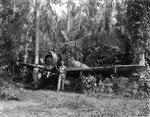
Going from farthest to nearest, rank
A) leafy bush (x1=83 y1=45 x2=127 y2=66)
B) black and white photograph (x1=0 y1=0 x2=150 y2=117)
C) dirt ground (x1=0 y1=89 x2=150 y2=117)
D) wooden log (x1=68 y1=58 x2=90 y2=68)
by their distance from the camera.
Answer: wooden log (x1=68 y1=58 x2=90 y2=68), leafy bush (x1=83 y1=45 x2=127 y2=66), black and white photograph (x1=0 y1=0 x2=150 y2=117), dirt ground (x1=0 y1=89 x2=150 y2=117)

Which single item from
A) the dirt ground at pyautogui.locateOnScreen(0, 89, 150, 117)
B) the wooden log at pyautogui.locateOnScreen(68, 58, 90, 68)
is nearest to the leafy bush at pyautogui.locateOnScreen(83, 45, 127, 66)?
the wooden log at pyautogui.locateOnScreen(68, 58, 90, 68)

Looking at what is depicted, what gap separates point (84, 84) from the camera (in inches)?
500

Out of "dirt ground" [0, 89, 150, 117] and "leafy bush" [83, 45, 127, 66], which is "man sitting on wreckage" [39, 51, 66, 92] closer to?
"leafy bush" [83, 45, 127, 66]

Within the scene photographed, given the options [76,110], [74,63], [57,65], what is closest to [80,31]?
[74,63]

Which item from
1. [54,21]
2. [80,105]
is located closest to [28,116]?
[80,105]

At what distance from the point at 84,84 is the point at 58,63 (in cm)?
188

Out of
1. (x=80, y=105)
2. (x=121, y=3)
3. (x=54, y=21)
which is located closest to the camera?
(x=80, y=105)

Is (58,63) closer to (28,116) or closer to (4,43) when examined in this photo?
(4,43)

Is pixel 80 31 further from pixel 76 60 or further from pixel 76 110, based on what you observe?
pixel 76 110

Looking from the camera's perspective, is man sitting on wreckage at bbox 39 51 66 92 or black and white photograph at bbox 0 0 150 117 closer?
black and white photograph at bbox 0 0 150 117

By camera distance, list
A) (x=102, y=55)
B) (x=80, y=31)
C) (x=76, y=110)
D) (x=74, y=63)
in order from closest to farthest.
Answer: (x=76, y=110)
(x=102, y=55)
(x=74, y=63)
(x=80, y=31)

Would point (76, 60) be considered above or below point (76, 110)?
above

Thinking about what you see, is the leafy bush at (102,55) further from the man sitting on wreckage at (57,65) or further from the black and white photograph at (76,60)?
the man sitting on wreckage at (57,65)

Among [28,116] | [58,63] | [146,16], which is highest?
[146,16]
